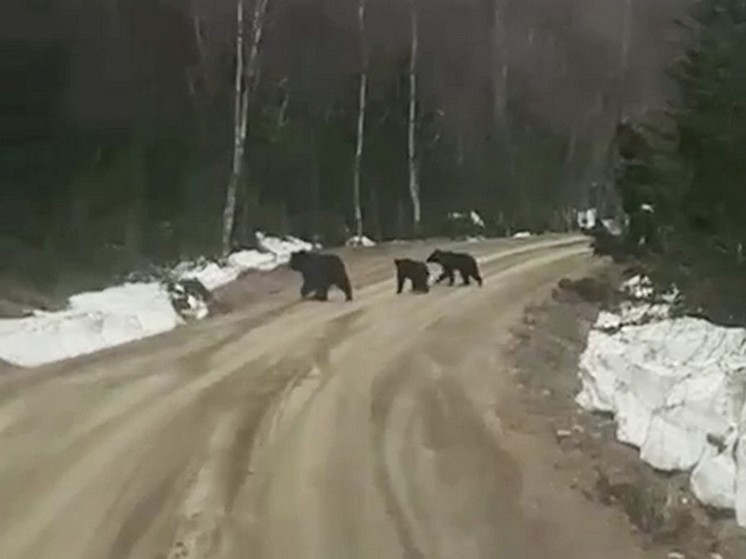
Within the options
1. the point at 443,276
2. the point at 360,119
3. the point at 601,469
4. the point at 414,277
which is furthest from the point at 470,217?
the point at 601,469

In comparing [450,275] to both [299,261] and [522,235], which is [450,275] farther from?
[522,235]

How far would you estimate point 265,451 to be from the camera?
35.6 ft

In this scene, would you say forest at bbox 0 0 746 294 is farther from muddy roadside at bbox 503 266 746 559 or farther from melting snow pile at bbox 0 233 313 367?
muddy roadside at bbox 503 266 746 559

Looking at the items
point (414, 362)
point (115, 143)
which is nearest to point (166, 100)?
point (115, 143)

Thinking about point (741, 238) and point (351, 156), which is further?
point (351, 156)

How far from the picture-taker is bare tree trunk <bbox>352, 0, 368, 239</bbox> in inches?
1630

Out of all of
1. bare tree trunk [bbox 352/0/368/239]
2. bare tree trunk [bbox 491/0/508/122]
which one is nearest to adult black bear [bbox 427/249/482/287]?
bare tree trunk [bbox 352/0/368/239]

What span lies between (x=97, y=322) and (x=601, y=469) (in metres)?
9.56

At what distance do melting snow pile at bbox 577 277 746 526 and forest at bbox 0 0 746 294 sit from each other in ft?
4.77

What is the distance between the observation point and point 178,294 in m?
22.1

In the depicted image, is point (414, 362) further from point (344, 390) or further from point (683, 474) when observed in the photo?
point (683, 474)

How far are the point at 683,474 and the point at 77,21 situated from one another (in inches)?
827

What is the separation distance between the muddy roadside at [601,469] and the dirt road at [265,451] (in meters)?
0.43

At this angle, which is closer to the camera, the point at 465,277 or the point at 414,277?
the point at 414,277
